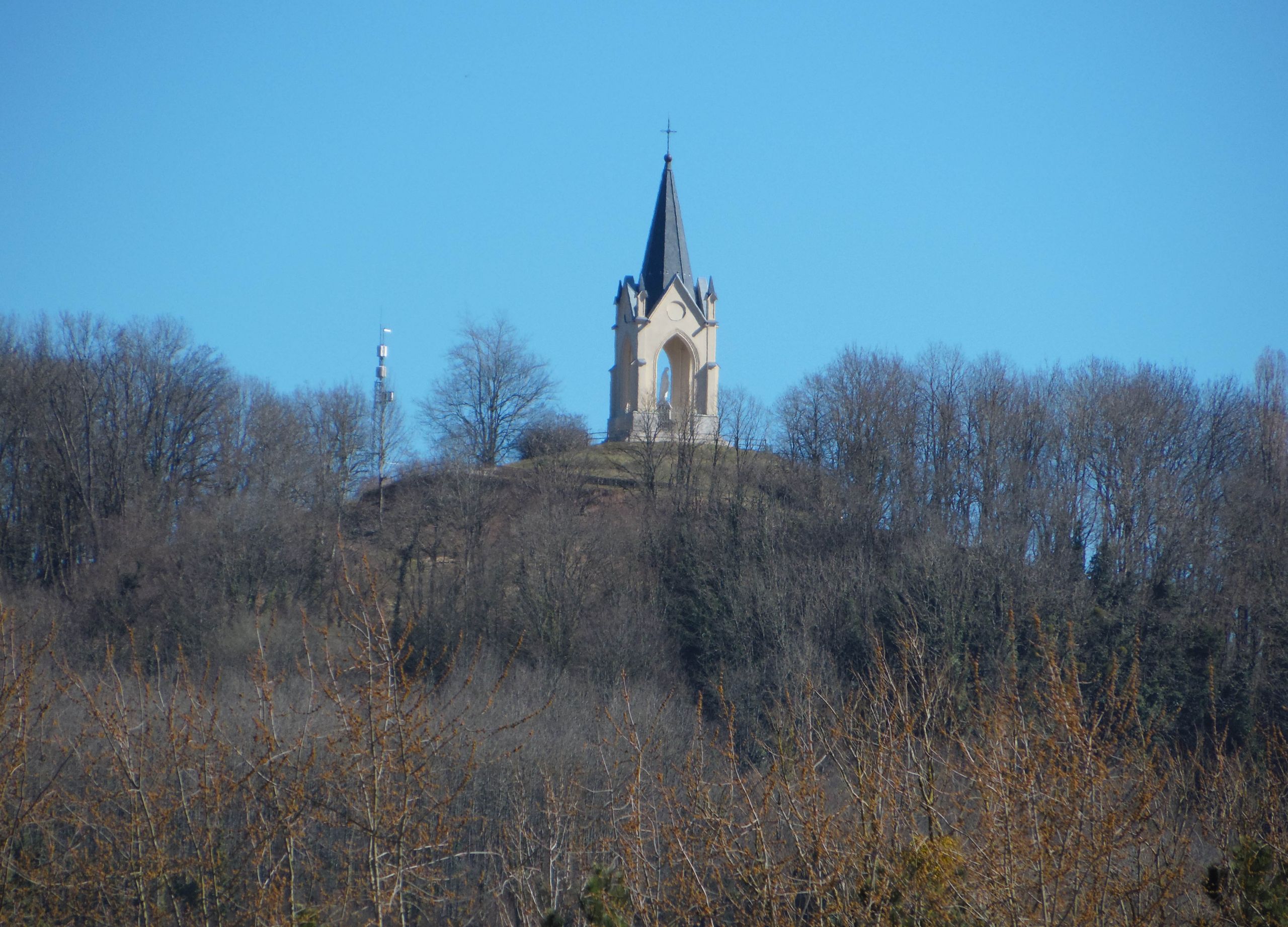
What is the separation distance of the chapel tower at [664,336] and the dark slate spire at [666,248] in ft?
0.11

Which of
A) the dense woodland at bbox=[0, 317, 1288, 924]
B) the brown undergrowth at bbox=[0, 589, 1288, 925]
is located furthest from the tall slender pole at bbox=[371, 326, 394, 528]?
the brown undergrowth at bbox=[0, 589, 1288, 925]

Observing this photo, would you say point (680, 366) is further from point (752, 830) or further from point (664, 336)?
point (752, 830)

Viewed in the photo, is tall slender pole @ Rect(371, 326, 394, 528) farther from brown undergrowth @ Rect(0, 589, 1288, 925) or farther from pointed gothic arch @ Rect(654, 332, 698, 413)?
brown undergrowth @ Rect(0, 589, 1288, 925)

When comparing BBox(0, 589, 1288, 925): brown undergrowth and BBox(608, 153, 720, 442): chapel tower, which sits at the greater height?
BBox(608, 153, 720, 442): chapel tower

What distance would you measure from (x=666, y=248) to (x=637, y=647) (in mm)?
27380

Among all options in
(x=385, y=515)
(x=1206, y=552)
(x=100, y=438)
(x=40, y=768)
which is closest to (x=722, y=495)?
(x=385, y=515)

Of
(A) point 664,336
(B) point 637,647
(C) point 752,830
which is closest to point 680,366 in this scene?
(A) point 664,336

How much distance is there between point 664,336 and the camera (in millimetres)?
61438

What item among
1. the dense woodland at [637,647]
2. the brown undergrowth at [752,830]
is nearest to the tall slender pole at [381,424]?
the dense woodland at [637,647]

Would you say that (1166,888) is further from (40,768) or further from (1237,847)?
(40,768)

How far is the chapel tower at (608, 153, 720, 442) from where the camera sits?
A: 61250mm

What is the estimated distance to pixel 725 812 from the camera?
10156 mm

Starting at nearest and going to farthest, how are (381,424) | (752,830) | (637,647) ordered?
(752,830) → (637,647) → (381,424)

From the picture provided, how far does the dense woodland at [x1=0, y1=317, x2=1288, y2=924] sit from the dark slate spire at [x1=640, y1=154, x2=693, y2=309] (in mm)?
8108
